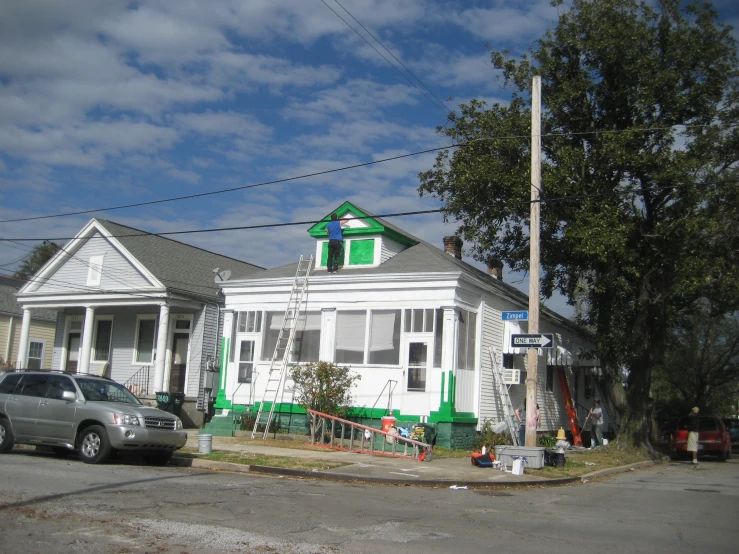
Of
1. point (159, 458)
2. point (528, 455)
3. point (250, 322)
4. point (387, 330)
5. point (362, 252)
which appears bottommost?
point (159, 458)

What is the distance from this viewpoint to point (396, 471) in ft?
49.0

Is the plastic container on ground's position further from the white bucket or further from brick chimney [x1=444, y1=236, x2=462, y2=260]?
brick chimney [x1=444, y1=236, x2=462, y2=260]

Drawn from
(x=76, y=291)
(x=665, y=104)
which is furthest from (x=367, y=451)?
(x=76, y=291)

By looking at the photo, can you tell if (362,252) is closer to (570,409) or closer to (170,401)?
(170,401)

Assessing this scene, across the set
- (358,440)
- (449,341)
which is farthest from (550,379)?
(358,440)

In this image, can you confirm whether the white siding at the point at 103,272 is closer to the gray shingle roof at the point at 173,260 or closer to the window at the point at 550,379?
the gray shingle roof at the point at 173,260

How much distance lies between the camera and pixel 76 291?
28.4 metres

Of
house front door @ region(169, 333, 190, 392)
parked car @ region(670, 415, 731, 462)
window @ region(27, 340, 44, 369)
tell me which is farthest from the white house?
window @ region(27, 340, 44, 369)

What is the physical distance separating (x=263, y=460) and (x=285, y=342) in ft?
23.8

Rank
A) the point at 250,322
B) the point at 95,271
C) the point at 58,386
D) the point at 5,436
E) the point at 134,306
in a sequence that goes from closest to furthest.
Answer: the point at 58,386
the point at 5,436
the point at 250,322
the point at 95,271
the point at 134,306

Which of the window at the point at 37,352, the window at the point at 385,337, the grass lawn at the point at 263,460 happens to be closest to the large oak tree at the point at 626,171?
the window at the point at 385,337

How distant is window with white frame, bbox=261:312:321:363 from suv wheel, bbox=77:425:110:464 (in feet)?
27.9

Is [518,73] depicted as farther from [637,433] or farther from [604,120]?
[637,433]

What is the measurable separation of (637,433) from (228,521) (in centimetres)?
1761
